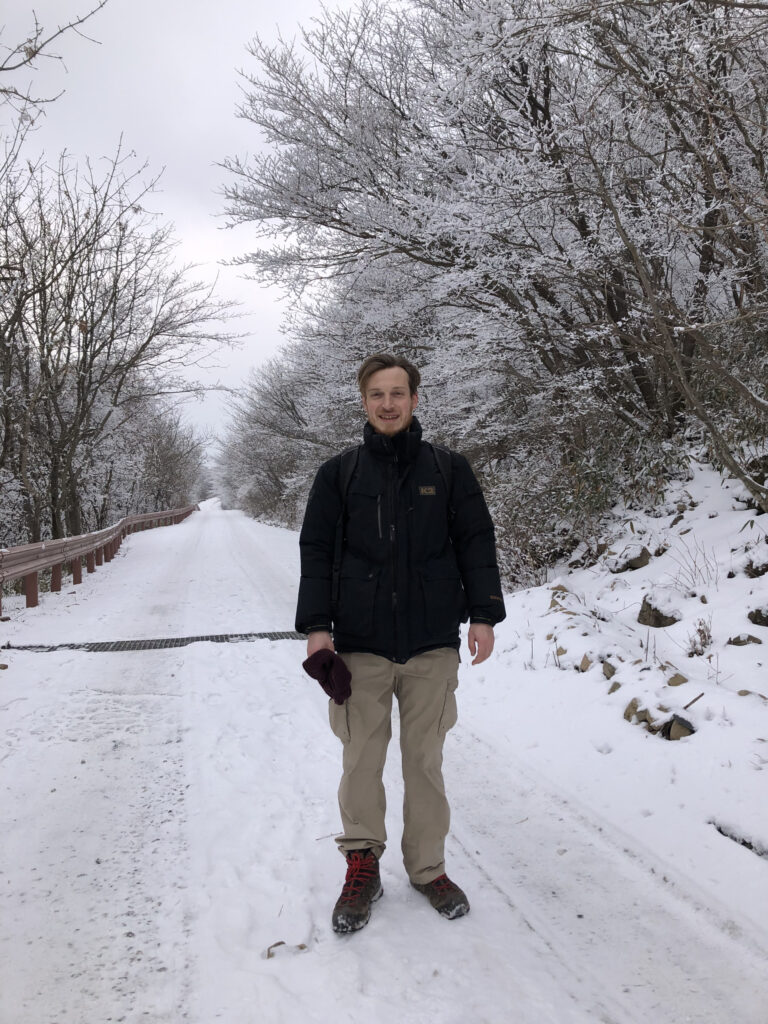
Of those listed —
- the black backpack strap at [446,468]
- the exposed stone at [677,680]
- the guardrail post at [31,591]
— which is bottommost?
the exposed stone at [677,680]

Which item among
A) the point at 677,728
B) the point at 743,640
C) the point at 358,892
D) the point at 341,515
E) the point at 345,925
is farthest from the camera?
the point at 743,640

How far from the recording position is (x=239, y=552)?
16.1 metres

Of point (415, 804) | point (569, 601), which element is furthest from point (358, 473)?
point (569, 601)

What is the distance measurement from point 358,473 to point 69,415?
15044 mm

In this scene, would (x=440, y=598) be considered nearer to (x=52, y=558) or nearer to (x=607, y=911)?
(x=607, y=911)

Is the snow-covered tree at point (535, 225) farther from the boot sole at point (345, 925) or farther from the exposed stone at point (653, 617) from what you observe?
the boot sole at point (345, 925)

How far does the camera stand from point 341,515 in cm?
266

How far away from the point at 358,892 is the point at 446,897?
334mm

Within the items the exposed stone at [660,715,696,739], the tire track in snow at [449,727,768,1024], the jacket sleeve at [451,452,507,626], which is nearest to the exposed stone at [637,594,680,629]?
the exposed stone at [660,715,696,739]

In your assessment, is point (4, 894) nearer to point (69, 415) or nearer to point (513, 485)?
point (513, 485)

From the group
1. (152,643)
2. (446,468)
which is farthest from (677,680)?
(152,643)

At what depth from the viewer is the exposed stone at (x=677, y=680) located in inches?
160

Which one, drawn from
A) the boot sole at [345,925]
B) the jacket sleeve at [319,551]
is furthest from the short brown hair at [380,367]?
the boot sole at [345,925]

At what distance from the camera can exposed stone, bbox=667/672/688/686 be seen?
4061 millimetres
